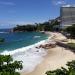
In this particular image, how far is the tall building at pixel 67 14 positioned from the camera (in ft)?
371

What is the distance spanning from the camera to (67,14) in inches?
4624

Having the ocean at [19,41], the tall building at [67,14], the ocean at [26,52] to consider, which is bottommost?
the ocean at [19,41]

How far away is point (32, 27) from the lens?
154750 mm

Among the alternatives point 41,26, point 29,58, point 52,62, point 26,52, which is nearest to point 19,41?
point 26,52

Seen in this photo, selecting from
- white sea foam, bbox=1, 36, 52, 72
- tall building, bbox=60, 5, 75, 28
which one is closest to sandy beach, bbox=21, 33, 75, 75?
white sea foam, bbox=1, 36, 52, 72

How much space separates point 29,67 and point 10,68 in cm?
1681

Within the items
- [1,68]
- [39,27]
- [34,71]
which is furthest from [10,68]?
[39,27]

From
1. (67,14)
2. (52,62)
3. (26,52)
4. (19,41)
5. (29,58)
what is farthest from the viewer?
(67,14)

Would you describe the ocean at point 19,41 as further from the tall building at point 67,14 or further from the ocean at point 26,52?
the tall building at point 67,14

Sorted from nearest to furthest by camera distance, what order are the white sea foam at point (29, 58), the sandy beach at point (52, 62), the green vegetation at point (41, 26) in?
1. the sandy beach at point (52, 62)
2. the white sea foam at point (29, 58)
3. the green vegetation at point (41, 26)

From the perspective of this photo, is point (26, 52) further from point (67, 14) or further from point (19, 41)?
point (67, 14)

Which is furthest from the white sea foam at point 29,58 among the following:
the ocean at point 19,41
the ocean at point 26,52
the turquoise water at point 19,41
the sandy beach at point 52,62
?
the ocean at point 19,41

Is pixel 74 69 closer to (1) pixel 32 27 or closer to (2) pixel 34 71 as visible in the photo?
(2) pixel 34 71

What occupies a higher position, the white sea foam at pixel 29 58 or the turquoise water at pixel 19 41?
the white sea foam at pixel 29 58
